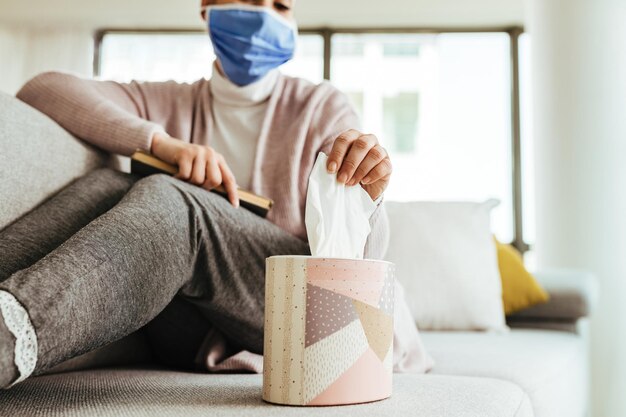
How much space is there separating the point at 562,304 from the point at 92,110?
4.62 ft

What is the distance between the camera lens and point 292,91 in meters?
1.20

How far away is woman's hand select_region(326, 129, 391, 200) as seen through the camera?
65 centimetres

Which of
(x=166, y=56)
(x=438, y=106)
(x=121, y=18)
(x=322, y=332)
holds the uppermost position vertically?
(x=121, y=18)

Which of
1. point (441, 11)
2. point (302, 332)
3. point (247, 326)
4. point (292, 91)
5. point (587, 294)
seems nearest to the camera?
point (302, 332)

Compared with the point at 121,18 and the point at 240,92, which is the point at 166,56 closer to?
the point at 121,18

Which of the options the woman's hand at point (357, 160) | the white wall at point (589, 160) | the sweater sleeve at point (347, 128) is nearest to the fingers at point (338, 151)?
the woman's hand at point (357, 160)

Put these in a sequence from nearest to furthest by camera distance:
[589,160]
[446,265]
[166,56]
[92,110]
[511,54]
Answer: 1. [92,110]
2. [446,265]
3. [589,160]
4. [511,54]
5. [166,56]

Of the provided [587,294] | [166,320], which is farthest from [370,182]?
[587,294]

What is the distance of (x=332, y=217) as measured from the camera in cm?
63

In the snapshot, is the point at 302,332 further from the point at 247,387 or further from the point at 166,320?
the point at 166,320

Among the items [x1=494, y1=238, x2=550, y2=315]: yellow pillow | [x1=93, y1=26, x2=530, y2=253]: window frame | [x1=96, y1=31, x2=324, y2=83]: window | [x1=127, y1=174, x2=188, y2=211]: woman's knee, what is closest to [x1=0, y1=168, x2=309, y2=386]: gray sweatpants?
[x1=127, y1=174, x2=188, y2=211]: woman's knee

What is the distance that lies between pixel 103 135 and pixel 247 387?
0.49 metres

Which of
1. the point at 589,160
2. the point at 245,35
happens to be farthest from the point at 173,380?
the point at 589,160

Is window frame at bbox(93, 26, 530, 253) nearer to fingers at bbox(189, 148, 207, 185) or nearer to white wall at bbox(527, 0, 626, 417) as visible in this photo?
white wall at bbox(527, 0, 626, 417)
